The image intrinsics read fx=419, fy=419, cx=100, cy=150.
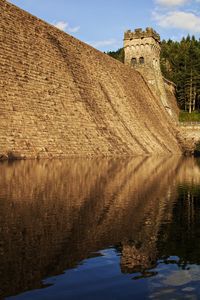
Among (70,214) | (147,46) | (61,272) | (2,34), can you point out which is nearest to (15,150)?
(2,34)

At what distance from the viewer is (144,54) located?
66812 millimetres

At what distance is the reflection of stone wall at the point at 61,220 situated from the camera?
18.4ft

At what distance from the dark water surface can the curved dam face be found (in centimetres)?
1453

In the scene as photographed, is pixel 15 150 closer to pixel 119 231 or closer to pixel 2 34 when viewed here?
pixel 2 34

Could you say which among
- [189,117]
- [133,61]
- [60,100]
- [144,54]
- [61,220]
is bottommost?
[61,220]

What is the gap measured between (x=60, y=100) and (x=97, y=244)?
1135 inches

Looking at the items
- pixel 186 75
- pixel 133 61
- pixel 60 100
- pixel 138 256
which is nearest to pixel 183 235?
pixel 138 256

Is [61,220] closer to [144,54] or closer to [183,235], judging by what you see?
[183,235]

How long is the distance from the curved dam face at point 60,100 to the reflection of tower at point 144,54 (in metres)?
13.3

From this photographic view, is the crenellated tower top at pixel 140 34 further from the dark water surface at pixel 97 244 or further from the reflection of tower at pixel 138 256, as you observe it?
the reflection of tower at pixel 138 256

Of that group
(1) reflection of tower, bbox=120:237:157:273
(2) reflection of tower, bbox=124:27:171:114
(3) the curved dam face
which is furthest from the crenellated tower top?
(1) reflection of tower, bbox=120:237:157:273

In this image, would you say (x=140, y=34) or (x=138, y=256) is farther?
(x=140, y=34)

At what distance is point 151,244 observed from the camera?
22.6ft

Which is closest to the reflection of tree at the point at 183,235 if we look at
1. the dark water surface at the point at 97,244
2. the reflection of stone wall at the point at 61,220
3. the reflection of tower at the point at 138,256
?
the dark water surface at the point at 97,244
